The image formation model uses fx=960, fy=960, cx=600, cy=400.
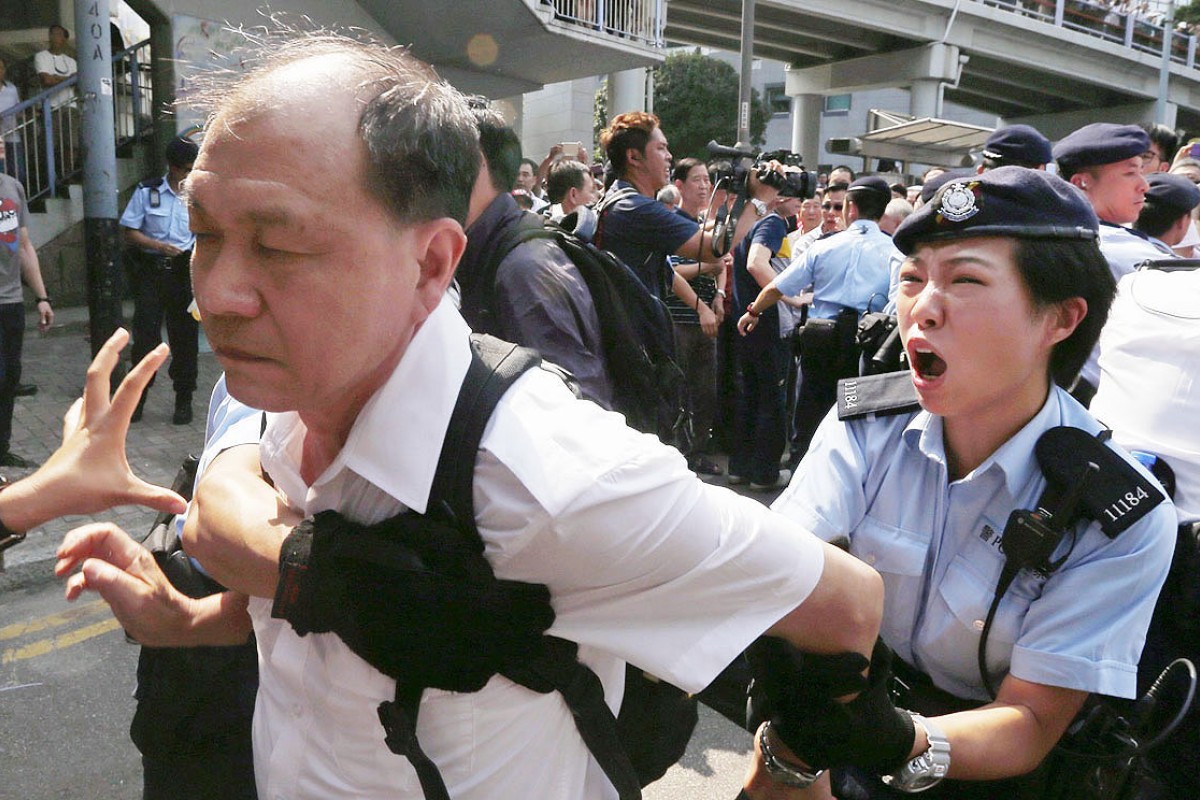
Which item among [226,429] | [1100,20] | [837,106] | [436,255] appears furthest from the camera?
[837,106]

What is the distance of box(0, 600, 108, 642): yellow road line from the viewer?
12.7ft

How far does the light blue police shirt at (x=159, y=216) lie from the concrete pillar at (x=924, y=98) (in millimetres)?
25789

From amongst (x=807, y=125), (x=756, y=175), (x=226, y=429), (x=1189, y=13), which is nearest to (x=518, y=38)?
(x=756, y=175)

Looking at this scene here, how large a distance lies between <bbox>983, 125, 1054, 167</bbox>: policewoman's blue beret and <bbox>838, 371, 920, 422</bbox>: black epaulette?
A: 2528mm

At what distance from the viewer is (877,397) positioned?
181cm

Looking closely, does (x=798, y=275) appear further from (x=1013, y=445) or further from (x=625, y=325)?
(x=1013, y=445)

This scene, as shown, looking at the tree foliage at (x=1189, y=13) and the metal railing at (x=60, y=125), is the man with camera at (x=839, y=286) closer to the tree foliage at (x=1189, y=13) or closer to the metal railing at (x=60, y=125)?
the metal railing at (x=60, y=125)

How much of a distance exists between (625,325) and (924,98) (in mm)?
28772

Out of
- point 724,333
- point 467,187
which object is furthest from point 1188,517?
point 724,333

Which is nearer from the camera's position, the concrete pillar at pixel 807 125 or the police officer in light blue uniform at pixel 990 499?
the police officer in light blue uniform at pixel 990 499

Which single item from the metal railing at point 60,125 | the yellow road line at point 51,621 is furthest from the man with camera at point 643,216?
the metal railing at point 60,125

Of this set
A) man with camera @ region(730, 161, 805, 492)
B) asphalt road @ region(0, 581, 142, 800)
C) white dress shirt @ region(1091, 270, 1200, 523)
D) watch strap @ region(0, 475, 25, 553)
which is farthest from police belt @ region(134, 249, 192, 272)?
Result: white dress shirt @ region(1091, 270, 1200, 523)

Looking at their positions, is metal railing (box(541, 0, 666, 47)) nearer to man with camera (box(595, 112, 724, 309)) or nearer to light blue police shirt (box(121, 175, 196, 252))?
light blue police shirt (box(121, 175, 196, 252))

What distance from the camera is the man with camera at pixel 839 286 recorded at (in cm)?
557
